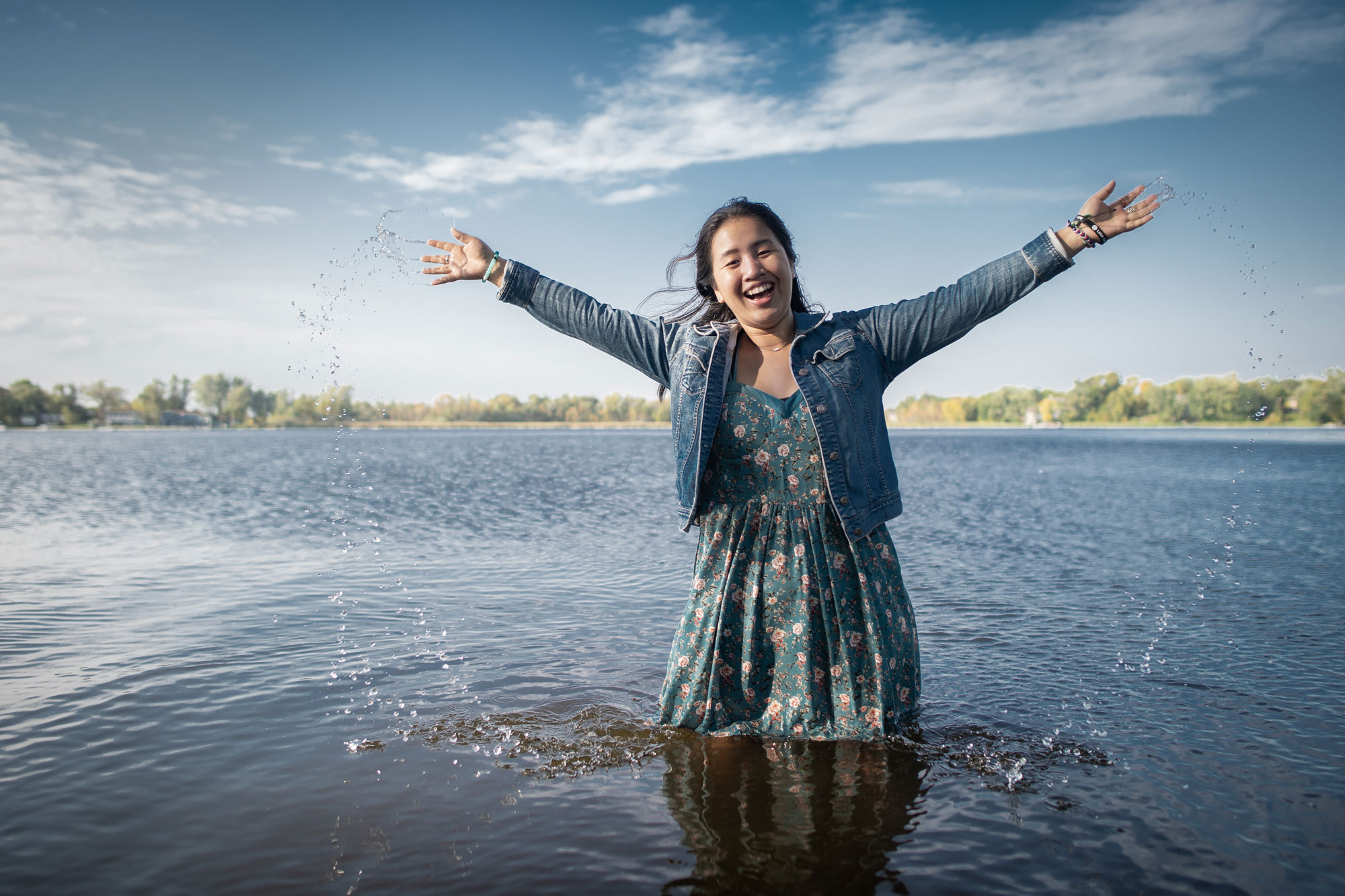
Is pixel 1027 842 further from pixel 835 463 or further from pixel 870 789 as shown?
pixel 835 463

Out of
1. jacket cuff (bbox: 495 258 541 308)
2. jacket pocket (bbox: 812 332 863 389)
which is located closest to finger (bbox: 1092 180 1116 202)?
jacket pocket (bbox: 812 332 863 389)

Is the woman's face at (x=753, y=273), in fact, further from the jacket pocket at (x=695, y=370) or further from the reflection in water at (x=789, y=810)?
the reflection in water at (x=789, y=810)

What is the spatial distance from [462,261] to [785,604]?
96.4 inches

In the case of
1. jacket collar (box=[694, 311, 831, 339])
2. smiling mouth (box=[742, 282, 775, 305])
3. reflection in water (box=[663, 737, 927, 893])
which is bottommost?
reflection in water (box=[663, 737, 927, 893])

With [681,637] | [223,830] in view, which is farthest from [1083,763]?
[223,830]

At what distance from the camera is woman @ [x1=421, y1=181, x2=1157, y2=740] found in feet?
12.4

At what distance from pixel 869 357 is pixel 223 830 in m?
3.80

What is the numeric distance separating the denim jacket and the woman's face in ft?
0.48

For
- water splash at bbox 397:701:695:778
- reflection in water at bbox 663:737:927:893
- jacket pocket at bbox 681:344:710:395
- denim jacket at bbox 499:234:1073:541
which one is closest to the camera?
reflection in water at bbox 663:737:927:893

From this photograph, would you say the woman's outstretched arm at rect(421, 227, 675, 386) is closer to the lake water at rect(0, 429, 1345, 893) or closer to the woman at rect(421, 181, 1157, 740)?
the woman at rect(421, 181, 1157, 740)

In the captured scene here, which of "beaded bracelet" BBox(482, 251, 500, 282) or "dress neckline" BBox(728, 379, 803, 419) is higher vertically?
"beaded bracelet" BBox(482, 251, 500, 282)

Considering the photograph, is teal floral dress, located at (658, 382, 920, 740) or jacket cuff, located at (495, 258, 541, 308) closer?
teal floral dress, located at (658, 382, 920, 740)

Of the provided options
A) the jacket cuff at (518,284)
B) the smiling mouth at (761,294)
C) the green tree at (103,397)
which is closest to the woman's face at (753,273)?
the smiling mouth at (761,294)

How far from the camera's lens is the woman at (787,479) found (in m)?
3.79
